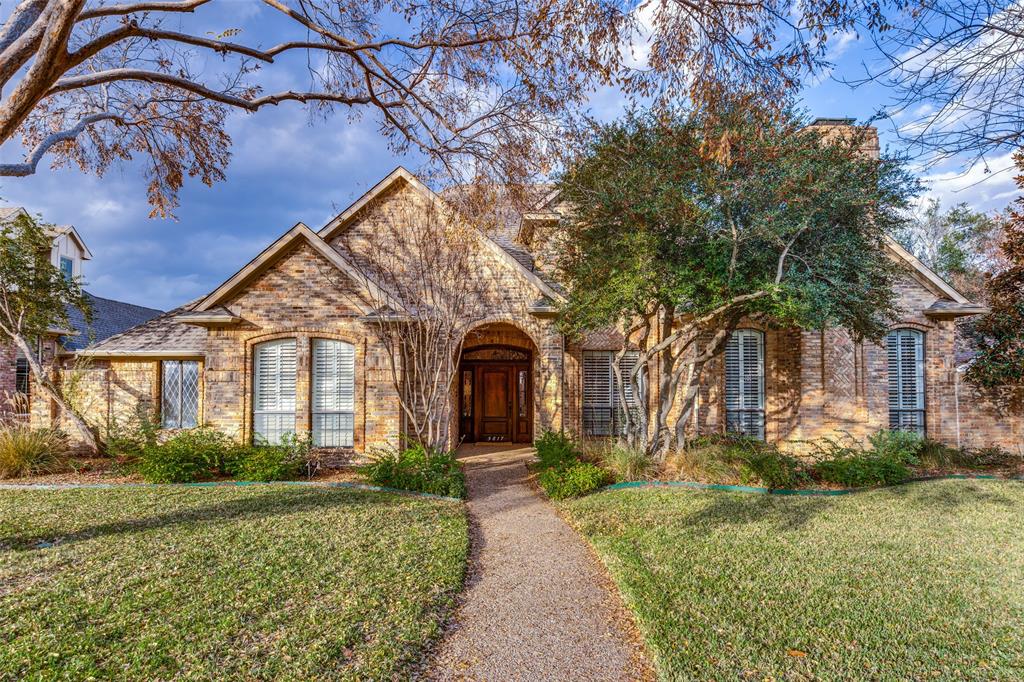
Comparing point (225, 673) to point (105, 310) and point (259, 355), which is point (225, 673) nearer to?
point (259, 355)

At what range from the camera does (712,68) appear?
591 centimetres

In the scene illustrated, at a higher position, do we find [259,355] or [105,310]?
[105,310]

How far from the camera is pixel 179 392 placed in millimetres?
13328

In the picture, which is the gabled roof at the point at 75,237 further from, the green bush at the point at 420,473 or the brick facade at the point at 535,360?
the green bush at the point at 420,473

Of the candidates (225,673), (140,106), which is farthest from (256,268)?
(225,673)

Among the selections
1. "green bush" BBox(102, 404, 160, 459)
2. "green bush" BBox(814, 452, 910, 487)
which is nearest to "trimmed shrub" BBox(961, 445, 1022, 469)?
"green bush" BBox(814, 452, 910, 487)

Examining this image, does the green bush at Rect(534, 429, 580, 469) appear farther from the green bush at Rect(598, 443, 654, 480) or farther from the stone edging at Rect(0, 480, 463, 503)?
the stone edging at Rect(0, 480, 463, 503)

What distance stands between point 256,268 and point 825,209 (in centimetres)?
1093

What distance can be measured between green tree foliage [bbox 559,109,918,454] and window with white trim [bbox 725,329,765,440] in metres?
3.07

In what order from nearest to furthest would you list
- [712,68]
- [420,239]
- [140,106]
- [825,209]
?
[712,68] < [140,106] < [825,209] < [420,239]

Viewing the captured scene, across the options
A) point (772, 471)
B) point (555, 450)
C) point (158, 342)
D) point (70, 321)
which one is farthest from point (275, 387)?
point (70, 321)

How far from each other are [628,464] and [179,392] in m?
11.5

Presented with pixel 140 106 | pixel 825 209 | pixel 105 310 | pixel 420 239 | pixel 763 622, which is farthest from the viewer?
pixel 105 310

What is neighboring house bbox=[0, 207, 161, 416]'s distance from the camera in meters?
16.0
